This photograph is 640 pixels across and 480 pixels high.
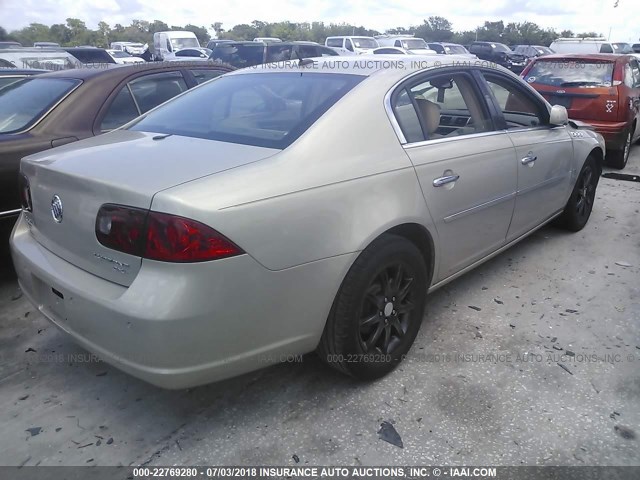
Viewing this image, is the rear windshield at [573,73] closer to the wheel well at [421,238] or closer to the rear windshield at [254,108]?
the wheel well at [421,238]

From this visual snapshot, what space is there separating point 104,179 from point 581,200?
4.15m

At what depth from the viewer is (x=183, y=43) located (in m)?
26.6

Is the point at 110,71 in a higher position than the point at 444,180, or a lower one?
higher

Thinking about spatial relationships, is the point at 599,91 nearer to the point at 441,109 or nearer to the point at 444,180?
the point at 441,109

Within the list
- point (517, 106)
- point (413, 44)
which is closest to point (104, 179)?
point (517, 106)

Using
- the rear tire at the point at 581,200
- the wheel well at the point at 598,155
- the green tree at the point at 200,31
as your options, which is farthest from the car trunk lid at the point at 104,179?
the green tree at the point at 200,31

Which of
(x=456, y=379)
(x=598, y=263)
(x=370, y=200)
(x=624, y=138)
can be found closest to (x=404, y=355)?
(x=456, y=379)

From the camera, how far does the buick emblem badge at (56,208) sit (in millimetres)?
2289

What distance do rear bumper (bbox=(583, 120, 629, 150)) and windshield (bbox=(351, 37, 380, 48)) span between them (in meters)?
17.9

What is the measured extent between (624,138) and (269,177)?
6525 millimetres

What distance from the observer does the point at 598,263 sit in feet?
13.8

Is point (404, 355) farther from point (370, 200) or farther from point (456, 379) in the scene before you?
point (370, 200)

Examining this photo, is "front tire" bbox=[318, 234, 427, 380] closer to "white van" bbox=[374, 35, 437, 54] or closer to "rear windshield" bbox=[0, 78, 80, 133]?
"rear windshield" bbox=[0, 78, 80, 133]

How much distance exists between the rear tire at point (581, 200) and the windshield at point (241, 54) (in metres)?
14.6
